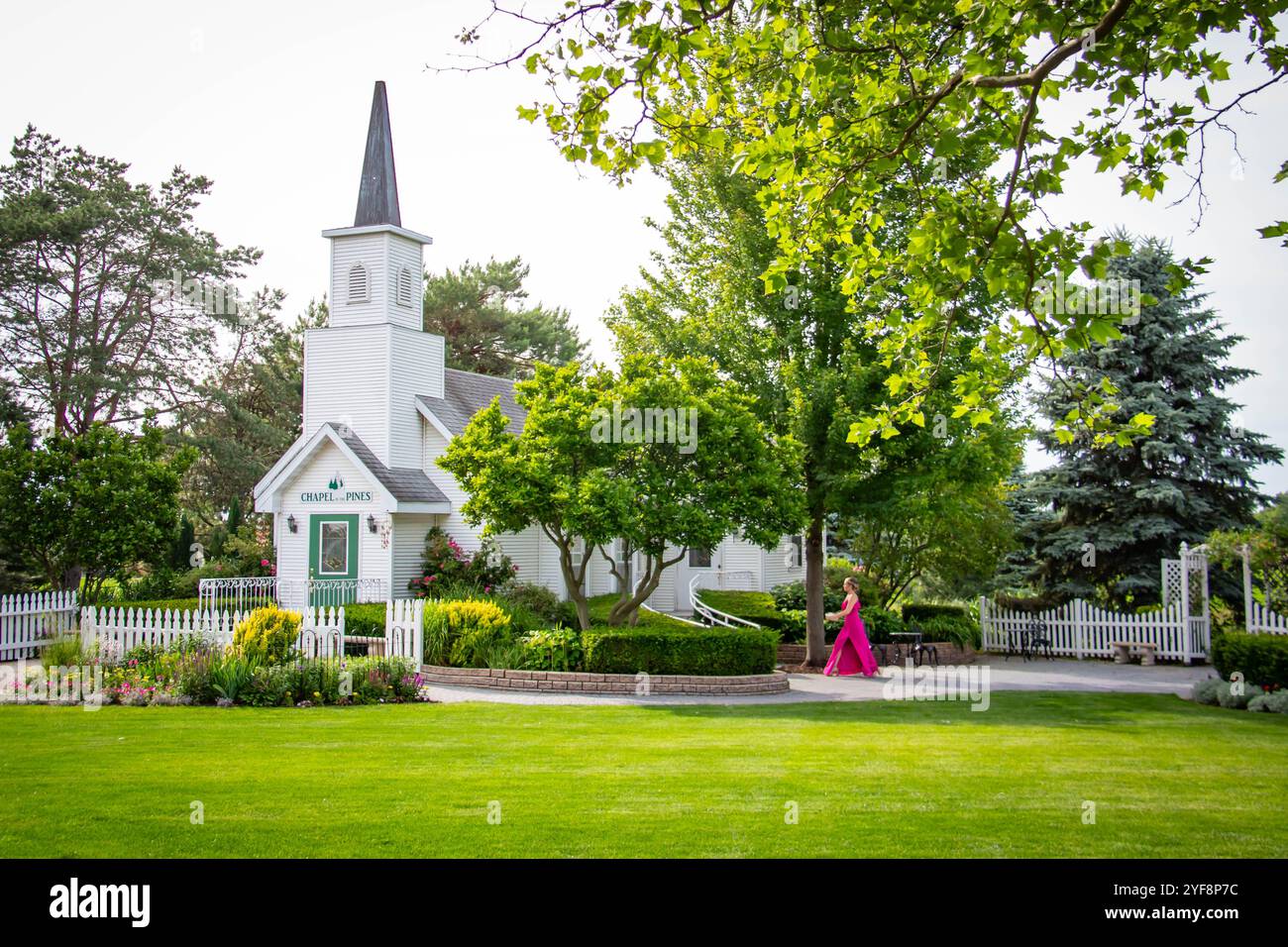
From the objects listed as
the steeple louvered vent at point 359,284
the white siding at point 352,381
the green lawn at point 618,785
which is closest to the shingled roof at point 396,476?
the white siding at point 352,381

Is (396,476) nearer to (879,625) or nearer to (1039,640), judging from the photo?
(879,625)

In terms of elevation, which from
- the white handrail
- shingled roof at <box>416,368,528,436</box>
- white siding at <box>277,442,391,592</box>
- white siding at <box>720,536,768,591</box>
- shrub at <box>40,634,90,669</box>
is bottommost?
the white handrail

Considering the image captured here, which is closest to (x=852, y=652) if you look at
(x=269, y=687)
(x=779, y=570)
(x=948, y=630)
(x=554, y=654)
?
(x=948, y=630)

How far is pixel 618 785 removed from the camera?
8.14 meters

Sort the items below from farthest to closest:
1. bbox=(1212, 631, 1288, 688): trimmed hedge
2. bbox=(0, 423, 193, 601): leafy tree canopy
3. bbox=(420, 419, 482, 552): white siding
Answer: bbox=(420, 419, 482, 552): white siding → bbox=(0, 423, 193, 601): leafy tree canopy → bbox=(1212, 631, 1288, 688): trimmed hedge

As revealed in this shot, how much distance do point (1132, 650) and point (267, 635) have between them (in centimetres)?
1812

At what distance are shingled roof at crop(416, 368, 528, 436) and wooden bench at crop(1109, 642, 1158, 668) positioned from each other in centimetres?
1501

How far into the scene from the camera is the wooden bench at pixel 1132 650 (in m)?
22.2

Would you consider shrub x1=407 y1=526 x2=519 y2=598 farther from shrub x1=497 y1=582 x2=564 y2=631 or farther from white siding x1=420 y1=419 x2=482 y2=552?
shrub x1=497 y1=582 x2=564 y2=631

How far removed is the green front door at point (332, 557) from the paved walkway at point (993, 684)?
362 inches

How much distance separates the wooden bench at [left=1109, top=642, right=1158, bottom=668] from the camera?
2222 centimetres

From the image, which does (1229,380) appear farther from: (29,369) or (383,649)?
(29,369)

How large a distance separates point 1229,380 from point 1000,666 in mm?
9778

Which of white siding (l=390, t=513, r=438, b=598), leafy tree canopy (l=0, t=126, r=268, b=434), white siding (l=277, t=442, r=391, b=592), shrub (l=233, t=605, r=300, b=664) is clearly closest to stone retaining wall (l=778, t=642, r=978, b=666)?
white siding (l=390, t=513, r=438, b=598)
